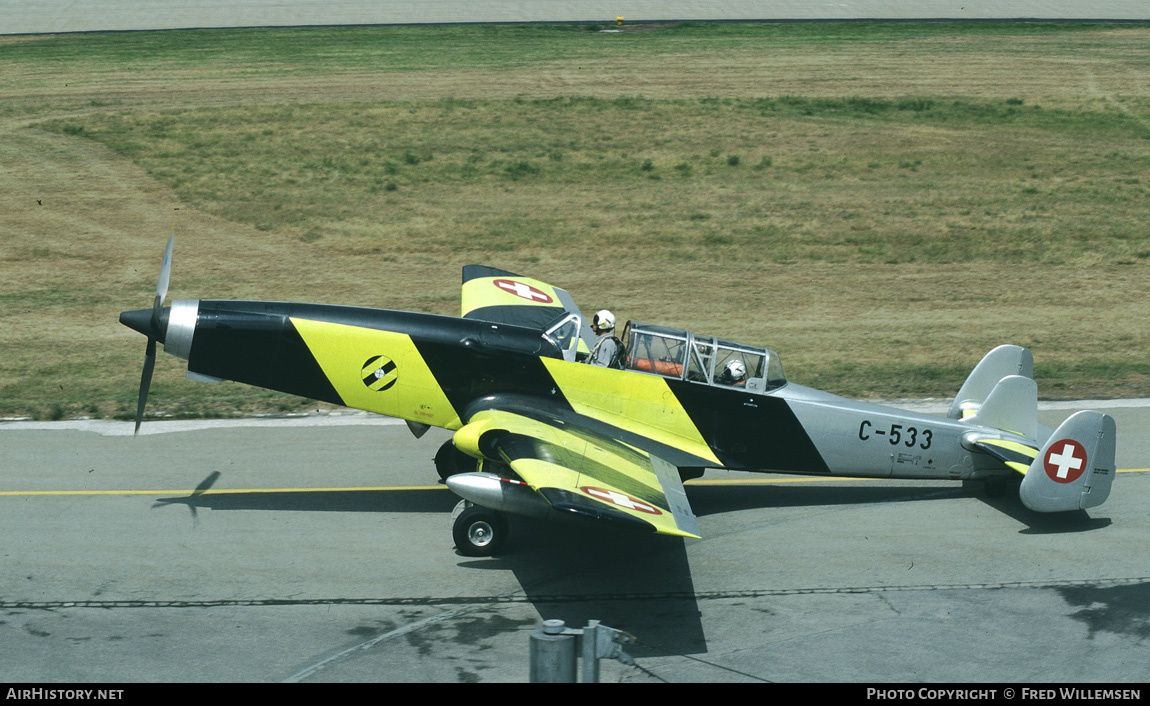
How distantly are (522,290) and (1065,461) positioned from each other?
25.0 ft

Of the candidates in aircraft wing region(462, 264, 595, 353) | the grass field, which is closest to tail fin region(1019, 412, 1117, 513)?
the grass field

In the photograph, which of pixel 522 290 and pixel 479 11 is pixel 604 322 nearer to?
pixel 522 290

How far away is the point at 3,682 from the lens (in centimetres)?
857

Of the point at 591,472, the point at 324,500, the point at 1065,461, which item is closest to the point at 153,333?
the point at 324,500

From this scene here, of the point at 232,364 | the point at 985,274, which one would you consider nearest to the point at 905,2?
the point at 985,274

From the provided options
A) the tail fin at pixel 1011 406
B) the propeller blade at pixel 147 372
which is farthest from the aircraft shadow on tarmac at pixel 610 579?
the propeller blade at pixel 147 372

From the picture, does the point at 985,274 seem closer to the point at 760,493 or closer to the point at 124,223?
the point at 760,493

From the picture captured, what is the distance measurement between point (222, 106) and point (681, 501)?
86.9 ft

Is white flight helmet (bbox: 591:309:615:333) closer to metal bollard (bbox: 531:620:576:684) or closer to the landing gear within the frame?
the landing gear

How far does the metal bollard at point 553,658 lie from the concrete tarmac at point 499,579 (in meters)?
3.82

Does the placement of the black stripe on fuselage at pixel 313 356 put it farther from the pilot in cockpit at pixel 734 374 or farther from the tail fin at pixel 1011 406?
the tail fin at pixel 1011 406

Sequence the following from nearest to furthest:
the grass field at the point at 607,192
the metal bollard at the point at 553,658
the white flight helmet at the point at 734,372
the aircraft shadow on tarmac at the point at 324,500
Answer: the metal bollard at the point at 553,658
the aircraft shadow on tarmac at the point at 324,500
the white flight helmet at the point at 734,372
the grass field at the point at 607,192

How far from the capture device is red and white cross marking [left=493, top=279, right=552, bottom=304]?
49.4 ft

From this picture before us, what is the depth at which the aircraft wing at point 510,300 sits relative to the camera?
1430cm
